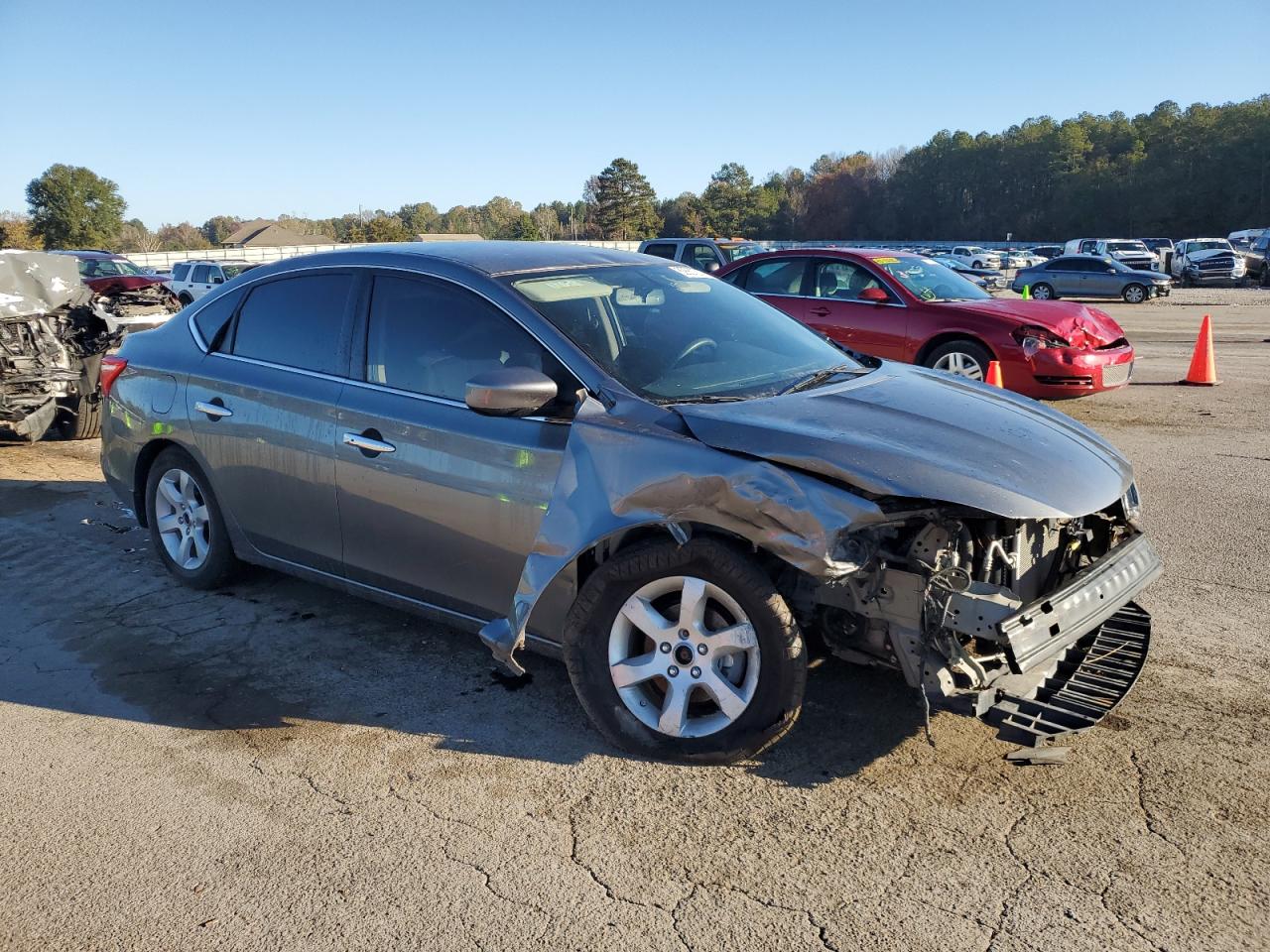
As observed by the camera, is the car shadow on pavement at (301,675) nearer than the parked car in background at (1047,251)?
Yes

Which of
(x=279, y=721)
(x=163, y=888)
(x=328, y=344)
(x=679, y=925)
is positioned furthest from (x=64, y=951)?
(x=328, y=344)

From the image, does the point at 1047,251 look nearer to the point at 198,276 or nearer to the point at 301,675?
the point at 198,276

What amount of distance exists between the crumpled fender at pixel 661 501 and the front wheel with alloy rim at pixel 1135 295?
104ft

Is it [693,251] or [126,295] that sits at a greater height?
[693,251]

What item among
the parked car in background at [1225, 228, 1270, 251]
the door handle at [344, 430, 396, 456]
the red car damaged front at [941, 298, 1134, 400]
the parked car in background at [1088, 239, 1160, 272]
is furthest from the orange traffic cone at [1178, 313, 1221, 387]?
the parked car in background at [1225, 228, 1270, 251]

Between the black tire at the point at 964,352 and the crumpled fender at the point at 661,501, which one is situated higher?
the crumpled fender at the point at 661,501

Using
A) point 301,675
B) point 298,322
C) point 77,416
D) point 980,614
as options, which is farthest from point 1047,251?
point 980,614

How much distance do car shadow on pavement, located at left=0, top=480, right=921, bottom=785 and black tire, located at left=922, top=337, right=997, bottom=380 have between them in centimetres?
643

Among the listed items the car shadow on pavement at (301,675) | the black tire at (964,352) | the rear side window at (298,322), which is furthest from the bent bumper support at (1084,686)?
the black tire at (964,352)

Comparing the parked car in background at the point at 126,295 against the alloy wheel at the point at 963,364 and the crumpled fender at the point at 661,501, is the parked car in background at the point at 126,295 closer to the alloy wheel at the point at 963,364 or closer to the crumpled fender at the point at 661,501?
the crumpled fender at the point at 661,501

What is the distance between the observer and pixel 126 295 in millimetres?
13188

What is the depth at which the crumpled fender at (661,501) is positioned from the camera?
3.09 meters

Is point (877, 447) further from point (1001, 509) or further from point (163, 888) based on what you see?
point (163, 888)

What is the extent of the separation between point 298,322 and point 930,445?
2992mm
